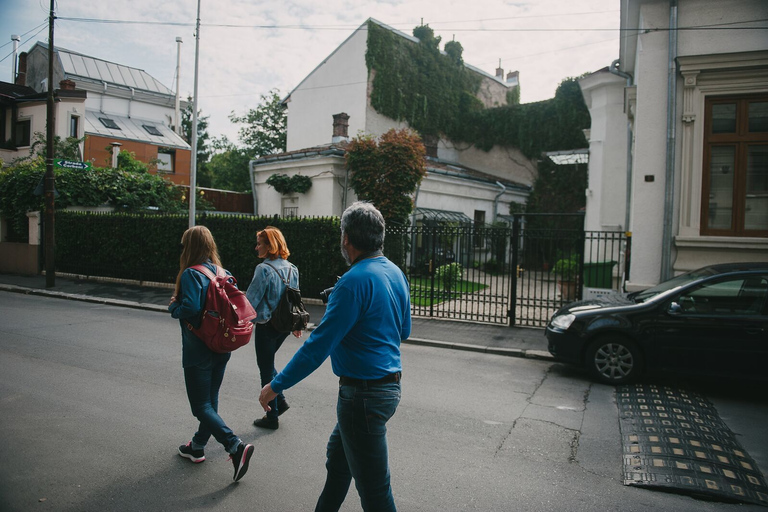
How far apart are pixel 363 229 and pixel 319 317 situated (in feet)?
29.7

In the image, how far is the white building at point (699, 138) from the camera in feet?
30.7

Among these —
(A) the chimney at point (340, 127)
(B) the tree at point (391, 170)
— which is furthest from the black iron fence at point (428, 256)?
(A) the chimney at point (340, 127)

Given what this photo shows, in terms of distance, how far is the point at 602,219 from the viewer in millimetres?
15852

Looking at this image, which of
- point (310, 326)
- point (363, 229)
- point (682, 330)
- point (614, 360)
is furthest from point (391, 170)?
point (363, 229)

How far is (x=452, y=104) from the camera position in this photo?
1211 inches

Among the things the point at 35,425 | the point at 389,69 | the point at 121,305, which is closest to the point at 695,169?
the point at 35,425

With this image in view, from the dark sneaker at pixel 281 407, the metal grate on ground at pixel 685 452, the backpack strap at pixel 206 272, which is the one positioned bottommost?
the metal grate on ground at pixel 685 452

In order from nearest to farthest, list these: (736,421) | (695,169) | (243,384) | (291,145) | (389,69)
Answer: (736,421)
(243,384)
(695,169)
(389,69)
(291,145)

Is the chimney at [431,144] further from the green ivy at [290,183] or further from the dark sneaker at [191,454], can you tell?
the dark sneaker at [191,454]

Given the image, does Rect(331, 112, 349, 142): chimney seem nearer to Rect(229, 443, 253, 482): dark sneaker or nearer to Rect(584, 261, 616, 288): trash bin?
Rect(584, 261, 616, 288): trash bin

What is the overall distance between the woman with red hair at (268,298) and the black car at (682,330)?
4.28 m

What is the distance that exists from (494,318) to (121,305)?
924 cm

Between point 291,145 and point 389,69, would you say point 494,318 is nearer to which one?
point 389,69

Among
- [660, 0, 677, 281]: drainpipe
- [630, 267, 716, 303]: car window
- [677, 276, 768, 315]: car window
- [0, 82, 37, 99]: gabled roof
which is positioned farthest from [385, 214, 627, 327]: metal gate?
[0, 82, 37, 99]: gabled roof
